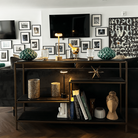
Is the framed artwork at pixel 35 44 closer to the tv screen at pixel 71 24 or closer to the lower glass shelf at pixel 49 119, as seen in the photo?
the tv screen at pixel 71 24

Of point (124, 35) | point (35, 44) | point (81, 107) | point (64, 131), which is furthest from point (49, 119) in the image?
point (124, 35)

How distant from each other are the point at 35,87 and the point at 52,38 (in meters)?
4.07

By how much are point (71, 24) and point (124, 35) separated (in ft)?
6.15

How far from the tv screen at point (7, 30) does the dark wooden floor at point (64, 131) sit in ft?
14.0

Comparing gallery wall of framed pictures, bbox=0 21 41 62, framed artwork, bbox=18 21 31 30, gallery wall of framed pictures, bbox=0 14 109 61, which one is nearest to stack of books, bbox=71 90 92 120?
gallery wall of framed pictures, bbox=0 14 109 61

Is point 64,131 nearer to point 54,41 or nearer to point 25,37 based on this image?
point 54,41

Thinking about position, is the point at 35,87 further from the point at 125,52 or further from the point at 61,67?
the point at 125,52

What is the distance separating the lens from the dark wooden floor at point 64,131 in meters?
1.87

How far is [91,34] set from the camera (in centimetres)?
581

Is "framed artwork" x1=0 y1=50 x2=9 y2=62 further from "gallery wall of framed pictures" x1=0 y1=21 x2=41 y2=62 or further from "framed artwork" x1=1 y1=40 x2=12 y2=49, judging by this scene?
"framed artwork" x1=1 y1=40 x2=12 y2=49

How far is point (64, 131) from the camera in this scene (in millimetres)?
1986

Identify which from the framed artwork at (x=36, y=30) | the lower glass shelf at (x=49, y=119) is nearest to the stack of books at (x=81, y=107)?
the lower glass shelf at (x=49, y=119)

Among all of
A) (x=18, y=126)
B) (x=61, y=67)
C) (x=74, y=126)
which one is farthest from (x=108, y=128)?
(x=18, y=126)

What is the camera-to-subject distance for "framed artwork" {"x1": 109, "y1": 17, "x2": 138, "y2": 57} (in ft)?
18.5
